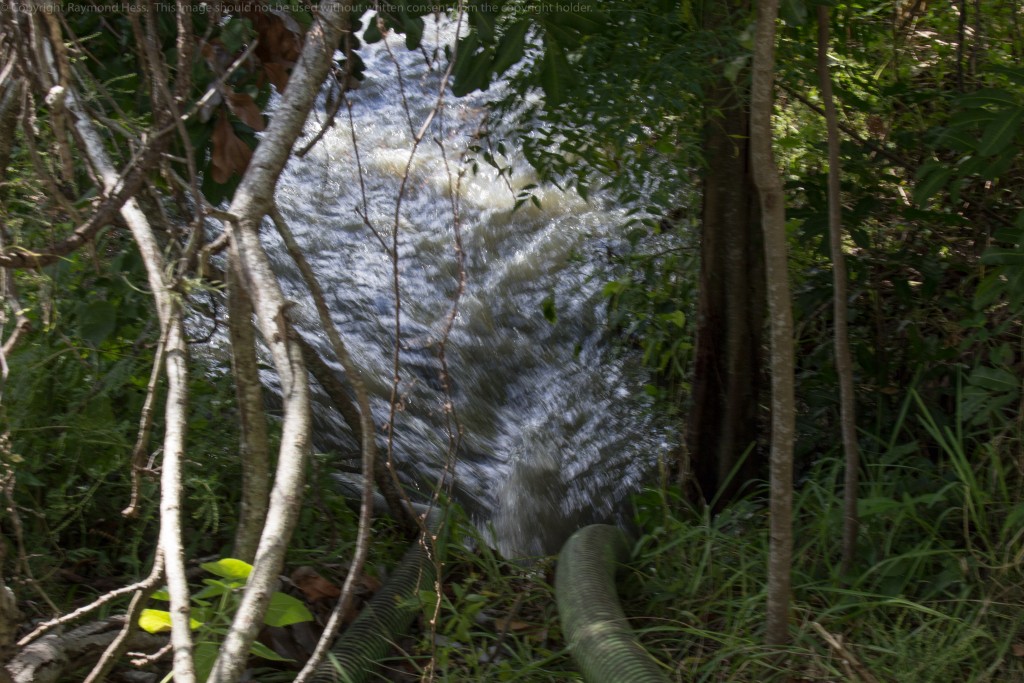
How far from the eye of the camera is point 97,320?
2.59 m

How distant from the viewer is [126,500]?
9.05 feet

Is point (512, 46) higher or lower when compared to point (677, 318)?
higher

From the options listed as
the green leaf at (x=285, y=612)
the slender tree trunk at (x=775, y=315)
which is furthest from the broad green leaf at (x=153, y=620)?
the slender tree trunk at (x=775, y=315)

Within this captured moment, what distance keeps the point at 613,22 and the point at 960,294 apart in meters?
1.51

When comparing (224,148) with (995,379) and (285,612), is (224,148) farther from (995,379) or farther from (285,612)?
(995,379)

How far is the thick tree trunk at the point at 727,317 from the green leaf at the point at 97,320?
6.37 feet

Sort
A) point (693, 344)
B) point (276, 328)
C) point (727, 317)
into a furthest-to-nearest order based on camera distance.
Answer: point (693, 344) < point (727, 317) < point (276, 328)

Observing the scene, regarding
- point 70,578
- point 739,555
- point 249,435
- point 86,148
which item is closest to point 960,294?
point 739,555

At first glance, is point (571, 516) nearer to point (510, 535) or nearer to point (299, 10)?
point (510, 535)

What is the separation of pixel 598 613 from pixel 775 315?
92 cm

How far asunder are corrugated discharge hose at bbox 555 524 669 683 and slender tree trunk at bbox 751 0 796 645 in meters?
0.36

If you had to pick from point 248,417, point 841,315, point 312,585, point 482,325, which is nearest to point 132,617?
point 248,417

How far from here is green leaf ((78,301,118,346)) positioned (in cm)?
258

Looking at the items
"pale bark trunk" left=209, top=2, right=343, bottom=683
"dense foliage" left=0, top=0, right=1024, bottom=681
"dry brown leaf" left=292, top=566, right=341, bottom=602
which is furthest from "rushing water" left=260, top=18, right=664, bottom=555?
"pale bark trunk" left=209, top=2, right=343, bottom=683
